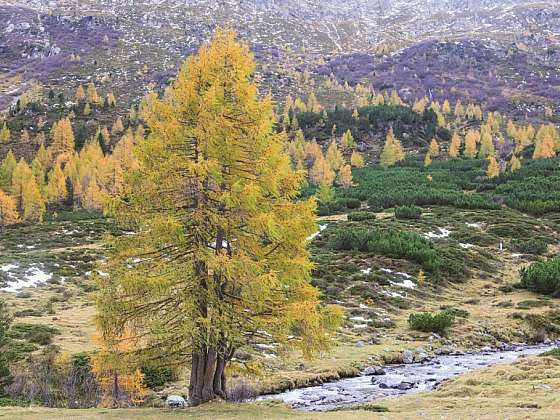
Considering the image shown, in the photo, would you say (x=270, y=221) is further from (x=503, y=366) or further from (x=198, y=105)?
(x=503, y=366)

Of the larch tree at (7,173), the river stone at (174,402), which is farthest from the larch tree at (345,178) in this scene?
the river stone at (174,402)

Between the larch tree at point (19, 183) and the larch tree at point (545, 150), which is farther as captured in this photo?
the larch tree at point (545, 150)

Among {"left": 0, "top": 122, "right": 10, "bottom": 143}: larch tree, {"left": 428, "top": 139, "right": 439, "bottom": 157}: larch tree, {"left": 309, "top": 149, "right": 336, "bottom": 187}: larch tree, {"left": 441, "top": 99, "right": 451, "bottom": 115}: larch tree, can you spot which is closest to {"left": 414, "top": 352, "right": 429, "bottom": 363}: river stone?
{"left": 309, "top": 149, "right": 336, "bottom": 187}: larch tree

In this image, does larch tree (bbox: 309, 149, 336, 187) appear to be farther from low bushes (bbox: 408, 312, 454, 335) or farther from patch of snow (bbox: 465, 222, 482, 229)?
low bushes (bbox: 408, 312, 454, 335)

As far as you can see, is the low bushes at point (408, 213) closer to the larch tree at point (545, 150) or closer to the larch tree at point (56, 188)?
the larch tree at point (545, 150)

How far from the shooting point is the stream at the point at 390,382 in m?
18.4

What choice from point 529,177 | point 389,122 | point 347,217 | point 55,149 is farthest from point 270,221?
point 389,122

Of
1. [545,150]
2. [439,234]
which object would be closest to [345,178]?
[545,150]

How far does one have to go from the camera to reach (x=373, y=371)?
75.4ft

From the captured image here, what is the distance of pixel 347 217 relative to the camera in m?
62.2

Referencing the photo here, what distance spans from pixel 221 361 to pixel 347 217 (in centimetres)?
4849

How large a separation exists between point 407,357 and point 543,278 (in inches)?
675

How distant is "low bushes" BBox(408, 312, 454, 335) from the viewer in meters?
29.8

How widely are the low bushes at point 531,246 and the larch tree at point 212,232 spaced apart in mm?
39187
